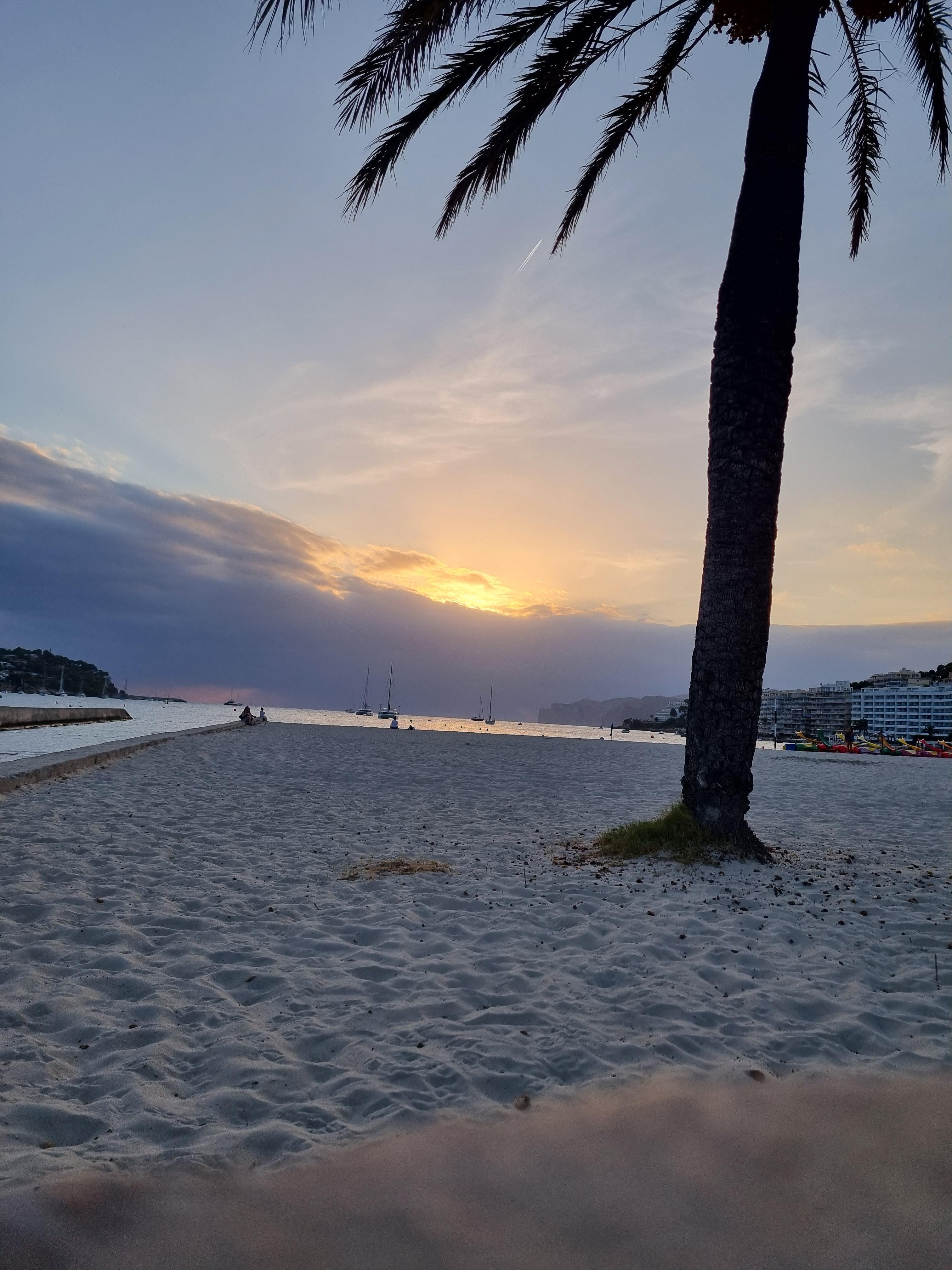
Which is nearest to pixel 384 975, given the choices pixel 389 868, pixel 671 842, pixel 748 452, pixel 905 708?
pixel 389 868

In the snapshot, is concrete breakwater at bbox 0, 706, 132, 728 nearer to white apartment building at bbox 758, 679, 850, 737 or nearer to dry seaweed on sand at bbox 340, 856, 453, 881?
dry seaweed on sand at bbox 340, 856, 453, 881

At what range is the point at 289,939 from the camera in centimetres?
450

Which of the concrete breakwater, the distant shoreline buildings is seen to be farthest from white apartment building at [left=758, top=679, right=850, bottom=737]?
the concrete breakwater

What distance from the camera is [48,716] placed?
36.1m

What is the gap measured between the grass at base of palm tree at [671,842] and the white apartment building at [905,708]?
113 metres

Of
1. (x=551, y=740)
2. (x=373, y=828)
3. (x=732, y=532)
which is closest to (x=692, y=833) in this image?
(x=732, y=532)

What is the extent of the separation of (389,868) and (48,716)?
3610 centimetres

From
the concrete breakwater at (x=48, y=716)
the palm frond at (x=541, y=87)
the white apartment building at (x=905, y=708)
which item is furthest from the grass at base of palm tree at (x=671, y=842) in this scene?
the white apartment building at (x=905, y=708)

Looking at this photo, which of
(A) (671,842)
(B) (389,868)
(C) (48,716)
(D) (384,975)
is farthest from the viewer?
(C) (48,716)

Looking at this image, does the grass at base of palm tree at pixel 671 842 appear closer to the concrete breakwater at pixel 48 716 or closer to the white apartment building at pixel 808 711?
the concrete breakwater at pixel 48 716

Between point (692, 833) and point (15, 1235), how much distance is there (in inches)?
239

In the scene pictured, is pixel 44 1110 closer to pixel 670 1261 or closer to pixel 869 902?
pixel 670 1261

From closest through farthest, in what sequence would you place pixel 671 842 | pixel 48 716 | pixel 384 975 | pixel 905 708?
pixel 384 975 < pixel 671 842 < pixel 48 716 < pixel 905 708

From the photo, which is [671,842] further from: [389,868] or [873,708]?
[873,708]
